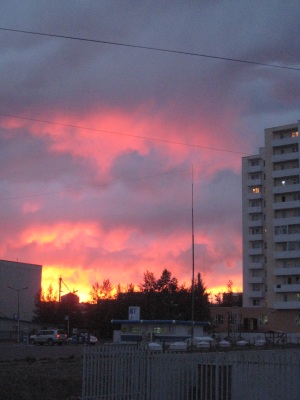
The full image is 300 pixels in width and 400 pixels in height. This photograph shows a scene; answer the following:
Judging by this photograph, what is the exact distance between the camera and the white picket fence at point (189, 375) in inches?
689

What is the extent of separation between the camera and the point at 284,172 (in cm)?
10381

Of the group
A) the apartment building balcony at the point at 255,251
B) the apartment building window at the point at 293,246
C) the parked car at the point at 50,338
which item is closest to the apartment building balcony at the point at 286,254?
the apartment building window at the point at 293,246

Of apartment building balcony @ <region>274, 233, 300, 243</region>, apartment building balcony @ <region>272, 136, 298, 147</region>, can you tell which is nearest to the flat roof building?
apartment building balcony @ <region>274, 233, 300, 243</region>

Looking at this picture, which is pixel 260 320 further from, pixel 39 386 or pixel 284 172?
pixel 39 386

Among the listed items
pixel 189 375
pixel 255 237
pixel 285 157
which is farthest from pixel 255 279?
pixel 189 375

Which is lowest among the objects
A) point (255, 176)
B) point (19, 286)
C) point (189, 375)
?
point (189, 375)

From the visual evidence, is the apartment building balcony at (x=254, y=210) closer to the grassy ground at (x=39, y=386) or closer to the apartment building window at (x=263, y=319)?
the apartment building window at (x=263, y=319)

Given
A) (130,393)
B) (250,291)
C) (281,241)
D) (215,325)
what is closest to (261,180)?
(281,241)

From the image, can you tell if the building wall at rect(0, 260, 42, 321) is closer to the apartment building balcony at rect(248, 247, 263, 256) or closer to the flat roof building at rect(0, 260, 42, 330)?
the flat roof building at rect(0, 260, 42, 330)

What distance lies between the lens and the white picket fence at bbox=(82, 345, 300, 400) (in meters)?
17.5

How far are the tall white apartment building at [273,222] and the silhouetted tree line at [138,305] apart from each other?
966 cm

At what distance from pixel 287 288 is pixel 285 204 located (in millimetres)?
13215

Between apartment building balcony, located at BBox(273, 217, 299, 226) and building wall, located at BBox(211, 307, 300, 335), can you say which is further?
apartment building balcony, located at BBox(273, 217, 299, 226)

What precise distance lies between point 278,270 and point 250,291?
910cm
